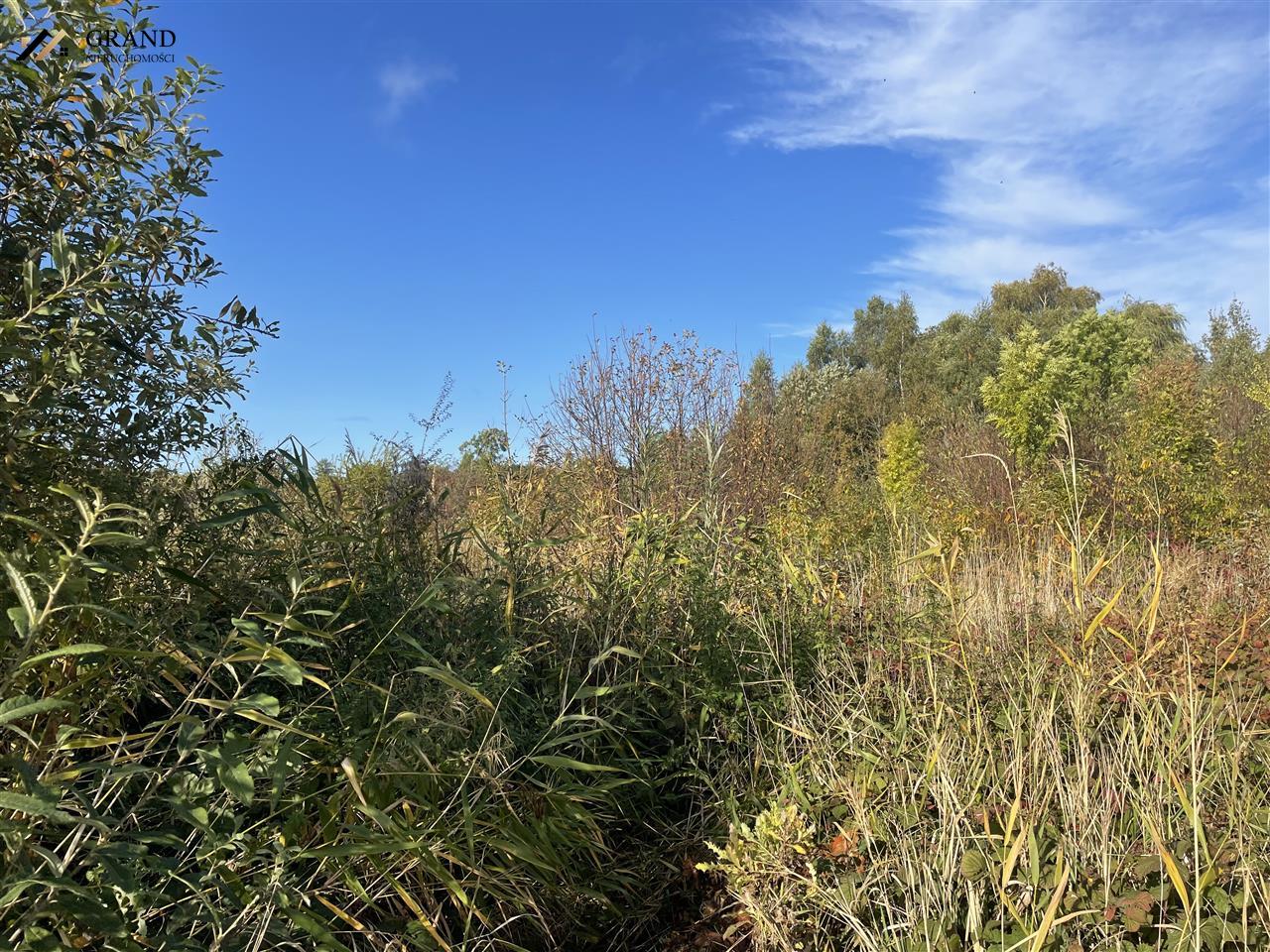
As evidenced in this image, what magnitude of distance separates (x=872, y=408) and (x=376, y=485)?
1622 cm

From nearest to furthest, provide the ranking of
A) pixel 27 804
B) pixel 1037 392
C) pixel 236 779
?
1. pixel 27 804
2. pixel 236 779
3. pixel 1037 392

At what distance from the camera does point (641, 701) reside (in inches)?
117

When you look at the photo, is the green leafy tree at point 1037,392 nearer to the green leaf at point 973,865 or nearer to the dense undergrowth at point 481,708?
the dense undergrowth at point 481,708

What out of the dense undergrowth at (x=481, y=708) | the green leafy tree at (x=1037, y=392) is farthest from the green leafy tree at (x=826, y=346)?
the dense undergrowth at (x=481, y=708)

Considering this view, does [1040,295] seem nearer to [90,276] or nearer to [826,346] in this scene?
[826,346]

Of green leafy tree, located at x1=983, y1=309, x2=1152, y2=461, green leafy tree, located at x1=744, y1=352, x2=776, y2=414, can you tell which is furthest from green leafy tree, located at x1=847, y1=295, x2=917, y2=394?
green leafy tree, located at x1=744, y1=352, x2=776, y2=414

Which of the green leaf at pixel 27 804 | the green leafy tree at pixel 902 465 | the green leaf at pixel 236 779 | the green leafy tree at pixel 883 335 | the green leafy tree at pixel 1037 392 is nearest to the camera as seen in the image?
the green leaf at pixel 27 804

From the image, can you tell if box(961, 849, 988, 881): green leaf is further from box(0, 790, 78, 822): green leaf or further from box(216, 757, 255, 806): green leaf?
box(0, 790, 78, 822): green leaf

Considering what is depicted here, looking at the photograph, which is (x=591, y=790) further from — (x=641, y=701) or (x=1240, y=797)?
(x=1240, y=797)

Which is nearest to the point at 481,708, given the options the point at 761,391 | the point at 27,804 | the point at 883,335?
the point at 27,804

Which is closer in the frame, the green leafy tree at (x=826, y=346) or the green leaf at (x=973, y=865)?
the green leaf at (x=973, y=865)

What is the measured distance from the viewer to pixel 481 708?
2.32 meters

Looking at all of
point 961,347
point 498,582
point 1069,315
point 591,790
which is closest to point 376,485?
point 498,582

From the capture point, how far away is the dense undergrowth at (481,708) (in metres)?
1.61
